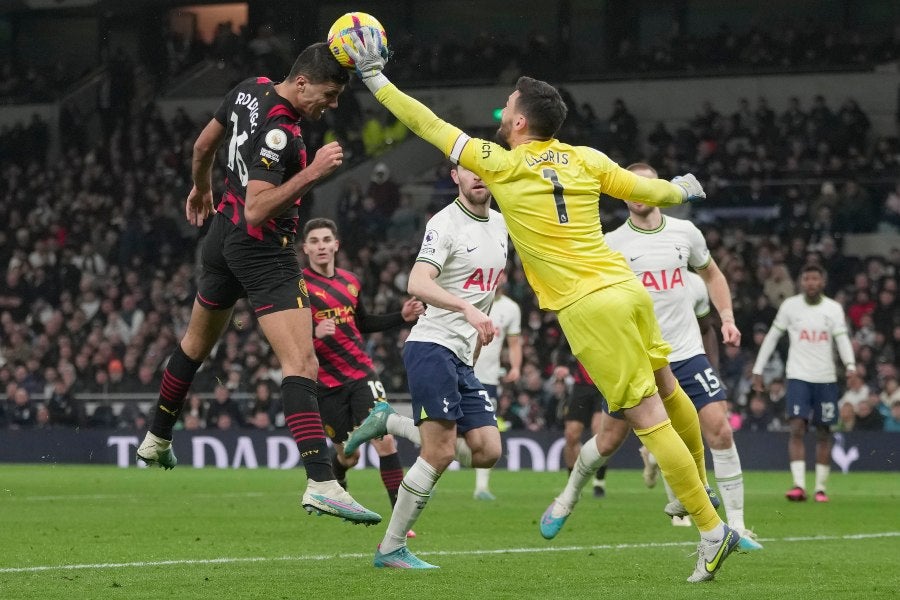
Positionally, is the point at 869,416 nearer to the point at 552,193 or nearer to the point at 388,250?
the point at 388,250

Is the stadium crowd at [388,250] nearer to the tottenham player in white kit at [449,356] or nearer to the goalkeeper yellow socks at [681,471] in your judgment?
the tottenham player in white kit at [449,356]

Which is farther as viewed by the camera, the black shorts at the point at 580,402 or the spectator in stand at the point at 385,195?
the spectator in stand at the point at 385,195

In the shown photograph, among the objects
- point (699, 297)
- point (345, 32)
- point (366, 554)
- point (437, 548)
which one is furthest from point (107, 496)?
point (345, 32)

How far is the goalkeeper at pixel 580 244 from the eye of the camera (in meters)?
7.32

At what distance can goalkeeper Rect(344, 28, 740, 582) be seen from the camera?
732 centimetres

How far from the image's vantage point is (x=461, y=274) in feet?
28.5

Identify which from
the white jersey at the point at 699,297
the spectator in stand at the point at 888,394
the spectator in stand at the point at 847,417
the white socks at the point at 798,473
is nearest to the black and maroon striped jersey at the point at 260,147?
the white jersey at the point at 699,297

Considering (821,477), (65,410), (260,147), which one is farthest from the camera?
(65,410)

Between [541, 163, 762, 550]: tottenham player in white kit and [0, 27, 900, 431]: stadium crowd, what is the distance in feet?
34.0

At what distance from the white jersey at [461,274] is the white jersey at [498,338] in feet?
21.5

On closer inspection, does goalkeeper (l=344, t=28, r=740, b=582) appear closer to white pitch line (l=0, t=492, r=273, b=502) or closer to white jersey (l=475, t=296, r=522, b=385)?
white jersey (l=475, t=296, r=522, b=385)

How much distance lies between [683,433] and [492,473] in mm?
11947

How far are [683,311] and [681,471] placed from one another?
306 centimetres

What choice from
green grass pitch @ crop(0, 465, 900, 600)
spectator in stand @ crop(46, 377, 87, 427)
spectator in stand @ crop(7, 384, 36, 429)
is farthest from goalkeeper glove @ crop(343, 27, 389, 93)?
spectator in stand @ crop(7, 384, 36, 429)
